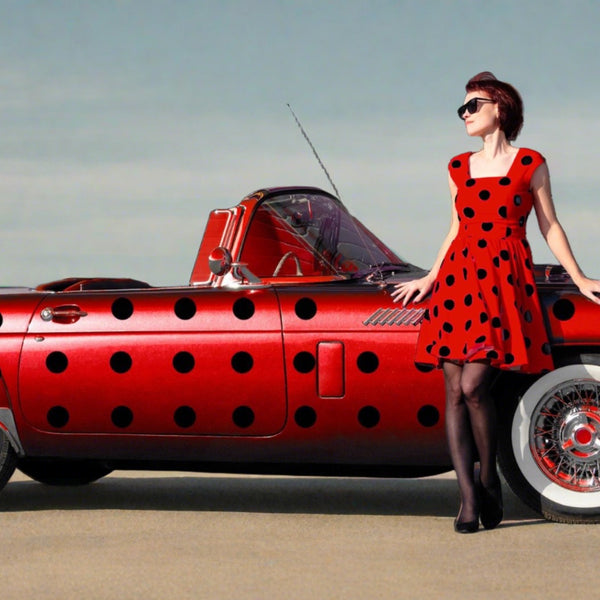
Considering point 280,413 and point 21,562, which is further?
point 280,413

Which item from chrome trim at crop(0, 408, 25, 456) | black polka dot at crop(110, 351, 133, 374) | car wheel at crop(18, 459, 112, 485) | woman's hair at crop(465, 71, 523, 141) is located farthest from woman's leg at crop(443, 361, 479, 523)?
car wheel at crop(18, 459, 112, 485)

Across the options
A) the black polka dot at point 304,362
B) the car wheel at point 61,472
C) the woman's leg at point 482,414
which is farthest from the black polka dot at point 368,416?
the car wheel at point 61,472

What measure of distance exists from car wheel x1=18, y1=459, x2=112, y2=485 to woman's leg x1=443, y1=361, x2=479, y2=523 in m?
2.73

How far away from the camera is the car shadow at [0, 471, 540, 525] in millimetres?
7191

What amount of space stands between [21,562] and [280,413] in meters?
1.52

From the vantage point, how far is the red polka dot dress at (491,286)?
19.8ft

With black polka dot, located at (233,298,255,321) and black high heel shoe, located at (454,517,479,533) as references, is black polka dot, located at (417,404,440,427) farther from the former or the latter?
black polka dot, located at (233,298,255,321)

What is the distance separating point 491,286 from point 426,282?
0.43 m

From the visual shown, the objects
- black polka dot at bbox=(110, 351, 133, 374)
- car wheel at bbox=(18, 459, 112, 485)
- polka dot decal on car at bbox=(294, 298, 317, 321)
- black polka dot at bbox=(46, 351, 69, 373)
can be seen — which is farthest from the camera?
car wheel at bbox=(18, 459, 112, 485)

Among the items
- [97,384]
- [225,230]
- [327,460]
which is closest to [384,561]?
[327,460]

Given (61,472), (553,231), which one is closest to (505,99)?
(553,231)

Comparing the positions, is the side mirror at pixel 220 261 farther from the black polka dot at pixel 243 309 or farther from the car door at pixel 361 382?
the car door at pixel 361 382

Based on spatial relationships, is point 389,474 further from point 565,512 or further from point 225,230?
point 225,230

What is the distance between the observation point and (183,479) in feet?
29.0
